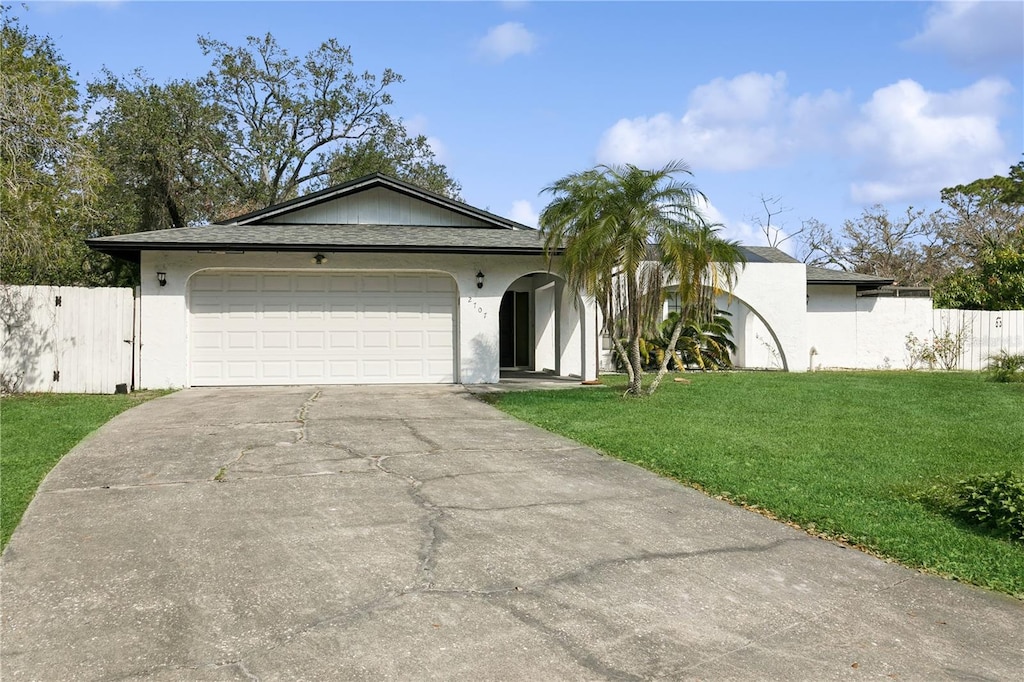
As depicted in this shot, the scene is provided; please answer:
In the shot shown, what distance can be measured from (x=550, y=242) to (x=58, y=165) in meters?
8.43

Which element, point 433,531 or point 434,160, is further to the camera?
point 434,160

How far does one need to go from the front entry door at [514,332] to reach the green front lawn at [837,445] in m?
6.74

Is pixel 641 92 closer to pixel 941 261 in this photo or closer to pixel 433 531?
pixel 433 531

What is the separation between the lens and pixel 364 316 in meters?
15.1

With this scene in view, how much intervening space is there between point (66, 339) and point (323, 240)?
197 inches

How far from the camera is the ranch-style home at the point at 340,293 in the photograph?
46.8 feet

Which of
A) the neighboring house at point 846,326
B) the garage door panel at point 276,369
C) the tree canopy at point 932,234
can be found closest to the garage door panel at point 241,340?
the garage door panel at point 276,369

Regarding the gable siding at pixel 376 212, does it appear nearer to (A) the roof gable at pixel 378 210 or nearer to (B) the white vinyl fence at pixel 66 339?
(A) the roof gable at pixel 378 210

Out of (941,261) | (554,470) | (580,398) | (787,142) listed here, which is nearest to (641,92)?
(580,398)

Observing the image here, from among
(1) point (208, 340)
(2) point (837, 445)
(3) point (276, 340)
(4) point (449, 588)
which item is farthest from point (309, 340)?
(4) point (449, 588)

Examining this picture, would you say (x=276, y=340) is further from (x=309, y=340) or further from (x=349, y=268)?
(x=349, y=268)

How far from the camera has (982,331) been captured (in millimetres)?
20500

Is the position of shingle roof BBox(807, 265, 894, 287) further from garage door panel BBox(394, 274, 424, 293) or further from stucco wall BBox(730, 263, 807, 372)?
garage door panel BBox(394, 274, 424, 293)

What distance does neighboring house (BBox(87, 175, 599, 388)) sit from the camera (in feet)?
46.7
